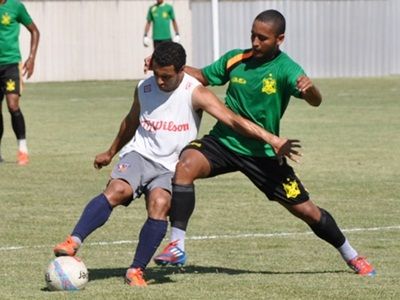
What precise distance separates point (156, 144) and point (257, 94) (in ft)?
2.55

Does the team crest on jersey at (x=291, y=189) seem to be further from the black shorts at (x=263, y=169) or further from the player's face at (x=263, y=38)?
the player's face at (x=263, y=38)

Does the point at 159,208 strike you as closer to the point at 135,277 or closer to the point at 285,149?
the point at 135,277

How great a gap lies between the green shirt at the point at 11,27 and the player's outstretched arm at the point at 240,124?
8226 millimetres

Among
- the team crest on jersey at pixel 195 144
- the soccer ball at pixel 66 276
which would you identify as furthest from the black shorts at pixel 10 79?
the soccer ball at pixel 66 276

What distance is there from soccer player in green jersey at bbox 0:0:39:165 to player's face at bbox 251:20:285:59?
7.86 meters

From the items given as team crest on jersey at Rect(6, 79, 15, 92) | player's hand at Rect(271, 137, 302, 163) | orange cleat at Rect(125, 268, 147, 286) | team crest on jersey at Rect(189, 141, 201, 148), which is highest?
player's hand at Rect(271, 137, 302, 163)

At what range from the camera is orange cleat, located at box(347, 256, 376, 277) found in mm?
9070

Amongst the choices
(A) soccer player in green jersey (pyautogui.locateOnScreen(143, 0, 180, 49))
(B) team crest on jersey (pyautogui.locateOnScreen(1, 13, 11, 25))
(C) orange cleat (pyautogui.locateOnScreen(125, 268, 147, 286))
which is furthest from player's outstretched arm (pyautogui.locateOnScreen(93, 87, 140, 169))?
(A) soccer player in green jersey (pyautogui.locateOnScreen(143, 0, 180, 49))

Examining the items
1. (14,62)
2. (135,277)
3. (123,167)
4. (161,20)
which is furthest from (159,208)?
(161,20)

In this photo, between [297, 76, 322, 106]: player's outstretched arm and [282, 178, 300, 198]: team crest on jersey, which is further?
[282, 178, 300, 198]: team crest on jersey

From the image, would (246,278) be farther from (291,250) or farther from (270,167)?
(291,250)

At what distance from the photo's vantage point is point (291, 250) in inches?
406

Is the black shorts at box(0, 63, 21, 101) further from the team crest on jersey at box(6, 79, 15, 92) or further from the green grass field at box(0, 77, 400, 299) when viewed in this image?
the green grass field at box(0, 77, 400, 299)

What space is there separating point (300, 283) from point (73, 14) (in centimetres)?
3023
